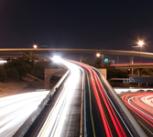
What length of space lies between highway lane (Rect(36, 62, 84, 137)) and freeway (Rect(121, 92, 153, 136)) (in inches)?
383

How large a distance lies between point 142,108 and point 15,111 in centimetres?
2837

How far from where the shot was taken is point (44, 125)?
54781 mm

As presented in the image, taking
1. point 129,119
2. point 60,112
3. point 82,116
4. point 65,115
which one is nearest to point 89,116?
point 82,116

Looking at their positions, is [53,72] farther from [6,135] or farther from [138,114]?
[6,135]

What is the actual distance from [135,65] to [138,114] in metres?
114

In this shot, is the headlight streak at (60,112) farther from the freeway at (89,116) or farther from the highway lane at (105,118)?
the highway lane at (105,118)

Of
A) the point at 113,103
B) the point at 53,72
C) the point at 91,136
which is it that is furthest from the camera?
the point at 53,72

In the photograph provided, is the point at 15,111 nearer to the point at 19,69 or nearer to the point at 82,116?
the point at 82,116

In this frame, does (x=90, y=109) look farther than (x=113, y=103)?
No

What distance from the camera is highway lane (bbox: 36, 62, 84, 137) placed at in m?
51.4

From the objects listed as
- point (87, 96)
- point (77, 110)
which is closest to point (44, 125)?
point (77, 110)

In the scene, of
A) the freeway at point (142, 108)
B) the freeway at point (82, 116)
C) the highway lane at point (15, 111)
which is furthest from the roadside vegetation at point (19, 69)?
the freeway at point (82, 116)

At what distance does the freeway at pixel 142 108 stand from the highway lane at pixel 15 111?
17.1 metres

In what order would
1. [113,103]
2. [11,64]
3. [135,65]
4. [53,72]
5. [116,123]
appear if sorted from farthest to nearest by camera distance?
[135,65]
[11,64]
[53,72]
[113,103]
[116,123]
